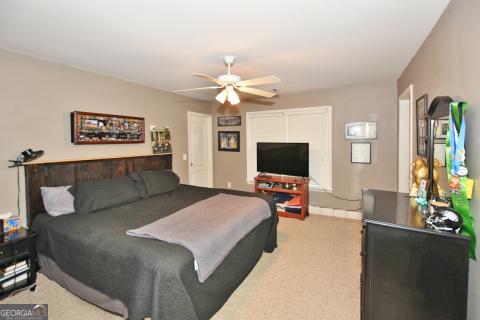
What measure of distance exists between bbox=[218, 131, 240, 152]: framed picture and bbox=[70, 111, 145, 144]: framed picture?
2.02m

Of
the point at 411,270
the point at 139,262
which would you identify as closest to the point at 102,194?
the point at 139,262

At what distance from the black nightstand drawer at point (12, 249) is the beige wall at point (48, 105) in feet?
1.72

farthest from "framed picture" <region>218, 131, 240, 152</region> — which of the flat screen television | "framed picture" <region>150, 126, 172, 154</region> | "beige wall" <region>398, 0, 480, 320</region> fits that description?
"beige wall" <region>398, 0, 480, 320</region>

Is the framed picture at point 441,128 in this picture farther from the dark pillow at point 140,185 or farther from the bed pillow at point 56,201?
the bed pillow at point 56,201

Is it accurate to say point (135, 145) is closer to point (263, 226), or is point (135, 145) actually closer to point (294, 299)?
point (263, 226)

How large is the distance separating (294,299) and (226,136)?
12.7 feet

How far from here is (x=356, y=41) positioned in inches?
92.0

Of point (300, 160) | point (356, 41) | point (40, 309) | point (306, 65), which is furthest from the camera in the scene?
point (300, 160)

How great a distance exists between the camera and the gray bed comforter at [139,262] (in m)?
1.60

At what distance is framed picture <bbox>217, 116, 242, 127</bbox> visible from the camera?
17.5 ft

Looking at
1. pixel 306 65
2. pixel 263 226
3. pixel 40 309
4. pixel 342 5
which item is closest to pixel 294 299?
pixel 263 226

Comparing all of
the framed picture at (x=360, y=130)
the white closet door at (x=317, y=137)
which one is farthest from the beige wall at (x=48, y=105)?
the framed picture at (x=360, y=130)

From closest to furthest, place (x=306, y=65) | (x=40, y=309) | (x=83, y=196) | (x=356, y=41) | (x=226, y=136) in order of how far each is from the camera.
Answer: (x=40, y=309) → (x=356, y=41) → (x=83, y=196) → (x=306, y=65) → (x=226, y=136)

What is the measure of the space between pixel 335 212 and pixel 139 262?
3.78m
